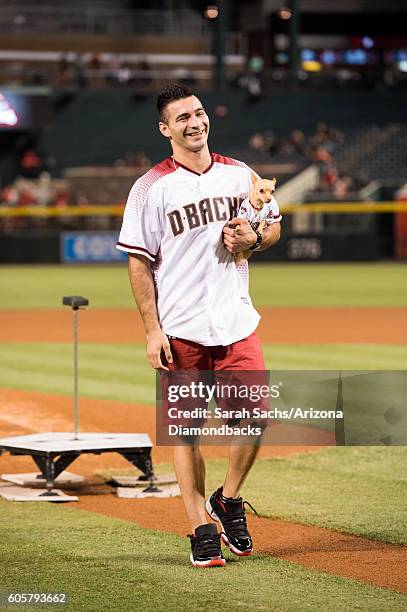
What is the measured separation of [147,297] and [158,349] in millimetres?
245

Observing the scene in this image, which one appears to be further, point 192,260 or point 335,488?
point 335,488

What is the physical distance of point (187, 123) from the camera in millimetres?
5188

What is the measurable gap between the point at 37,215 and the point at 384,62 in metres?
28.5

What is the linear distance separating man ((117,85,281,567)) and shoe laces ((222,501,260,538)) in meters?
0.01

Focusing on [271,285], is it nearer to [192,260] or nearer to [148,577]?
[192,260]

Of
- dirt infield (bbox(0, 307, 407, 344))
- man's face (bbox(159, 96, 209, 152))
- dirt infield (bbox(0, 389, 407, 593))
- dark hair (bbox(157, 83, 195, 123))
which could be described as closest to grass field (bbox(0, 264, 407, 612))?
dirt infield (bbox(0, 389, 407, 593))

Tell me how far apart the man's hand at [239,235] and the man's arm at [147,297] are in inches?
14.7

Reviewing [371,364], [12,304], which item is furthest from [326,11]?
[371,364]

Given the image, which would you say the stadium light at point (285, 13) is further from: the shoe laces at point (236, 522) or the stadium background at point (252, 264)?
the shoe laces at point (236, 522)

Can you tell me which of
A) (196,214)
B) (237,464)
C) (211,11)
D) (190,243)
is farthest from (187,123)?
(211,11)

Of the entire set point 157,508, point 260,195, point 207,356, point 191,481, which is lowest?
point 157,508

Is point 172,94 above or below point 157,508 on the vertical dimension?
above

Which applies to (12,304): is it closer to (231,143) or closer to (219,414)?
(219,414)

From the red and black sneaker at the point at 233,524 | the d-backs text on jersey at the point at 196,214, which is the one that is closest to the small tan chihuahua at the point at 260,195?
the d-backs text on jersey at the point at 196,214
